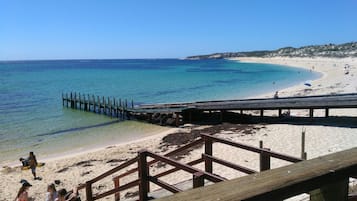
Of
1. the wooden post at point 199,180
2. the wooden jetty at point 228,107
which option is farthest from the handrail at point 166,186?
the wooden jetty at point 228,107

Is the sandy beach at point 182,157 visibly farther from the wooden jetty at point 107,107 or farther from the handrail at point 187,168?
the wooden jetty at point 107,107

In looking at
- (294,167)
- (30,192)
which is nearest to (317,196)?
(294,167)

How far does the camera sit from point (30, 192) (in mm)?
13406

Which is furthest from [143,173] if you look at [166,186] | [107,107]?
[107,107]

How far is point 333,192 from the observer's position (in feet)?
6.03

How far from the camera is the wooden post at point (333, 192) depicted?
1.83 metres

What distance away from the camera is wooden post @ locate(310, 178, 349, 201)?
1833mm

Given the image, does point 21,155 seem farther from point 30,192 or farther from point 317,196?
point 317,196

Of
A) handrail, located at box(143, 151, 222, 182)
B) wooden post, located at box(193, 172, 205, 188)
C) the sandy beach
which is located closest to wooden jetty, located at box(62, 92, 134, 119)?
the sandy beach

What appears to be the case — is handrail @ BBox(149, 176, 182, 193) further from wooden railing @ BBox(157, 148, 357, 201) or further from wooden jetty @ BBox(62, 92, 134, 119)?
wooden jetty @ BBox(62, 92, 134, 119)

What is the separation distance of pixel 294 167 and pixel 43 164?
662 inches

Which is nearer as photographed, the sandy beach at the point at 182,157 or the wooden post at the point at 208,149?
the wooden post at the point at 208,149

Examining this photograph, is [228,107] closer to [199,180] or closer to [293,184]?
[199,180]

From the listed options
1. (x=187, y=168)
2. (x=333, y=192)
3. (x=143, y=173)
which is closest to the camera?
(x=333, y=192)
